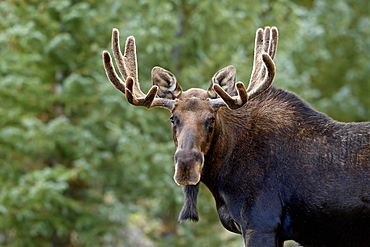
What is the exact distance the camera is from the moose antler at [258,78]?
6.36m

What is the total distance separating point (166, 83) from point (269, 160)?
4.11 feet

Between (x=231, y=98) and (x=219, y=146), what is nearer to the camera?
(x=231, y=98)

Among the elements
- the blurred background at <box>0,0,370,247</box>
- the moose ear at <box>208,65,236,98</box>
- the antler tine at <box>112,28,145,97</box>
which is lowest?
the moose ear at <box>208,65,236,98</box>

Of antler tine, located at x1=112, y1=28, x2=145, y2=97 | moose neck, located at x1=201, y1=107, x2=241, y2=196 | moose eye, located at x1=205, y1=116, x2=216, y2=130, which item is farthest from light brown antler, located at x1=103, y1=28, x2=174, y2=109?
moose neck, located at x1=201, y1=107, x2=241, y2=196

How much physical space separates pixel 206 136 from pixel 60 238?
9.37 meters

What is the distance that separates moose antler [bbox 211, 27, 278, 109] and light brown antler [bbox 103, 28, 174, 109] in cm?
54

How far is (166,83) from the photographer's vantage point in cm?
683

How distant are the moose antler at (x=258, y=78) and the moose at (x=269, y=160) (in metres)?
0.01

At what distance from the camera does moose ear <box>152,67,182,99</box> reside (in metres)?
6.77

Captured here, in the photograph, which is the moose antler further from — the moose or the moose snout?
the moose snout

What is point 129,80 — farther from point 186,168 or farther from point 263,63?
point 263,63

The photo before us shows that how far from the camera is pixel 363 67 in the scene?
2141 cm

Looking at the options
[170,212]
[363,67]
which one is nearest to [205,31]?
[170,212]

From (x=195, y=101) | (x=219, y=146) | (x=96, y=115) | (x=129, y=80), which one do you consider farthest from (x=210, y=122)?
(x=96, y=115)
